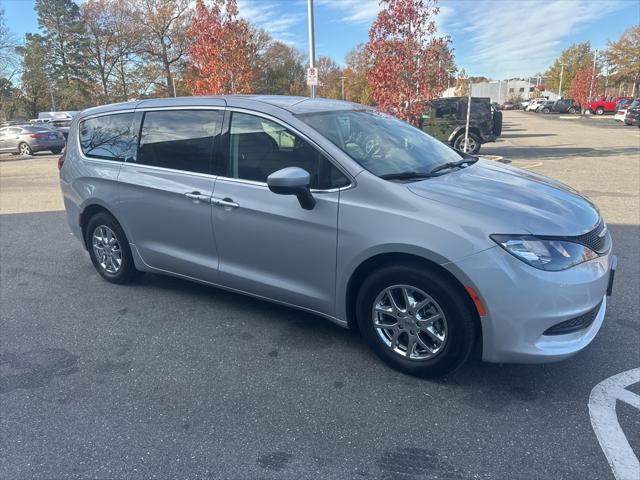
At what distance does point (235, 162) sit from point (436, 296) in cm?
179

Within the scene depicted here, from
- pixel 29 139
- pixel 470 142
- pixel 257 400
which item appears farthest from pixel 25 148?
pixel 257 400

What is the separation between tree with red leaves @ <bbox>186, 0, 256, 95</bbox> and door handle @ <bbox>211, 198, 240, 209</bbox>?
42.7 ft

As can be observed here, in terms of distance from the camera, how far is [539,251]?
8.58 feet

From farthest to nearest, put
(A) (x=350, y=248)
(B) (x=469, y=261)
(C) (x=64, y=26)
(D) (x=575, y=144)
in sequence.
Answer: (C) (x=64, y=26)
(D) (x=575, y=144)
(A) (x=350, y=248)
(B) (x=469, y=261)

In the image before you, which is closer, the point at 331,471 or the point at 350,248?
the point at 331,471

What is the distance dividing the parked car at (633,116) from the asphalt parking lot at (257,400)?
102 ft

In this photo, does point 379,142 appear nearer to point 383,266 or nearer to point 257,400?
point 383,266

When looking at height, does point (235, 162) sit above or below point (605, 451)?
above

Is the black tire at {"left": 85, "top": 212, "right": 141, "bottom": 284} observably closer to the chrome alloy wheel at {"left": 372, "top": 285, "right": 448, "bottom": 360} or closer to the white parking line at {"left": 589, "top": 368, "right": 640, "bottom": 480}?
the chrome alloy wheel at {"left": 372, "top": 285, "right": 448, "bottom": 360}

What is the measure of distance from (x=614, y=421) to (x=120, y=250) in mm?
4126

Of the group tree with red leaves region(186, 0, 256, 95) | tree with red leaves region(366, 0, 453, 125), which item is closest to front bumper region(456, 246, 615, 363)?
tree with red leaves region(366, 0, 453, 125)

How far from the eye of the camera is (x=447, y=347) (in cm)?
284

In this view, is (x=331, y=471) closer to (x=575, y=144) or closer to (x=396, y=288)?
(x=396, y=288)

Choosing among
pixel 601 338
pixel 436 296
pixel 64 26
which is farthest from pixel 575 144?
pixel 64 26
